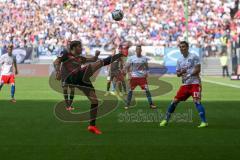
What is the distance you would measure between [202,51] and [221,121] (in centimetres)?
3120

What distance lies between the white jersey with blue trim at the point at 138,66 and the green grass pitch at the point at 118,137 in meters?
1.38

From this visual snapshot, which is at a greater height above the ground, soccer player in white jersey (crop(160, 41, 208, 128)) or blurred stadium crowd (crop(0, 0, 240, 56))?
blurred stadium crowd (crop(0, 0, 240, 56))

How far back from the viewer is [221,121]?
16.4 m

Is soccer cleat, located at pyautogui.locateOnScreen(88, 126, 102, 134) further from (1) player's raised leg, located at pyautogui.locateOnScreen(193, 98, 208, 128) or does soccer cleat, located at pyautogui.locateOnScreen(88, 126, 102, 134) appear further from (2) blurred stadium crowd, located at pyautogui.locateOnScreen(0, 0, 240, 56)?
(2) blurred stadium crowd, located at pyautogui.locateOnScreen(0, 0, 240, 56)

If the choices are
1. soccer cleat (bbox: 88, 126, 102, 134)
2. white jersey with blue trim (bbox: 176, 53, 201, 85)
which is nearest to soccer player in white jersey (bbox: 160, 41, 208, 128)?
white jersey with blue trim (bbox: 176, 53, 201, 85)

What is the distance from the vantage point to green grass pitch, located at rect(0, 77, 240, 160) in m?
10.8

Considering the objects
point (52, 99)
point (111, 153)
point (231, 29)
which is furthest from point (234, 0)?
point (111, 153)

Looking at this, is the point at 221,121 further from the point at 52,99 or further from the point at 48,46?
the point at 48,46

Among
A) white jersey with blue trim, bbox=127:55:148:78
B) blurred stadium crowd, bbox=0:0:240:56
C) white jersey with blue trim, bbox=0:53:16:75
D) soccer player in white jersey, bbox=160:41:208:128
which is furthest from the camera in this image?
blurred stadium crowd, bbox=0:0:240:56

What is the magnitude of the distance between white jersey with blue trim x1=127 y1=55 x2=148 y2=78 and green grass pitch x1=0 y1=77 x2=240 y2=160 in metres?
1.38

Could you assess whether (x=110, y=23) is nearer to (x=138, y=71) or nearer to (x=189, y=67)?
(x=138, y=71)

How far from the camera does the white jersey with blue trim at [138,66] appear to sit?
67.8 feet

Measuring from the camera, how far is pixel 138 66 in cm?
2072

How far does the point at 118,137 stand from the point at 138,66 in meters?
7.80
